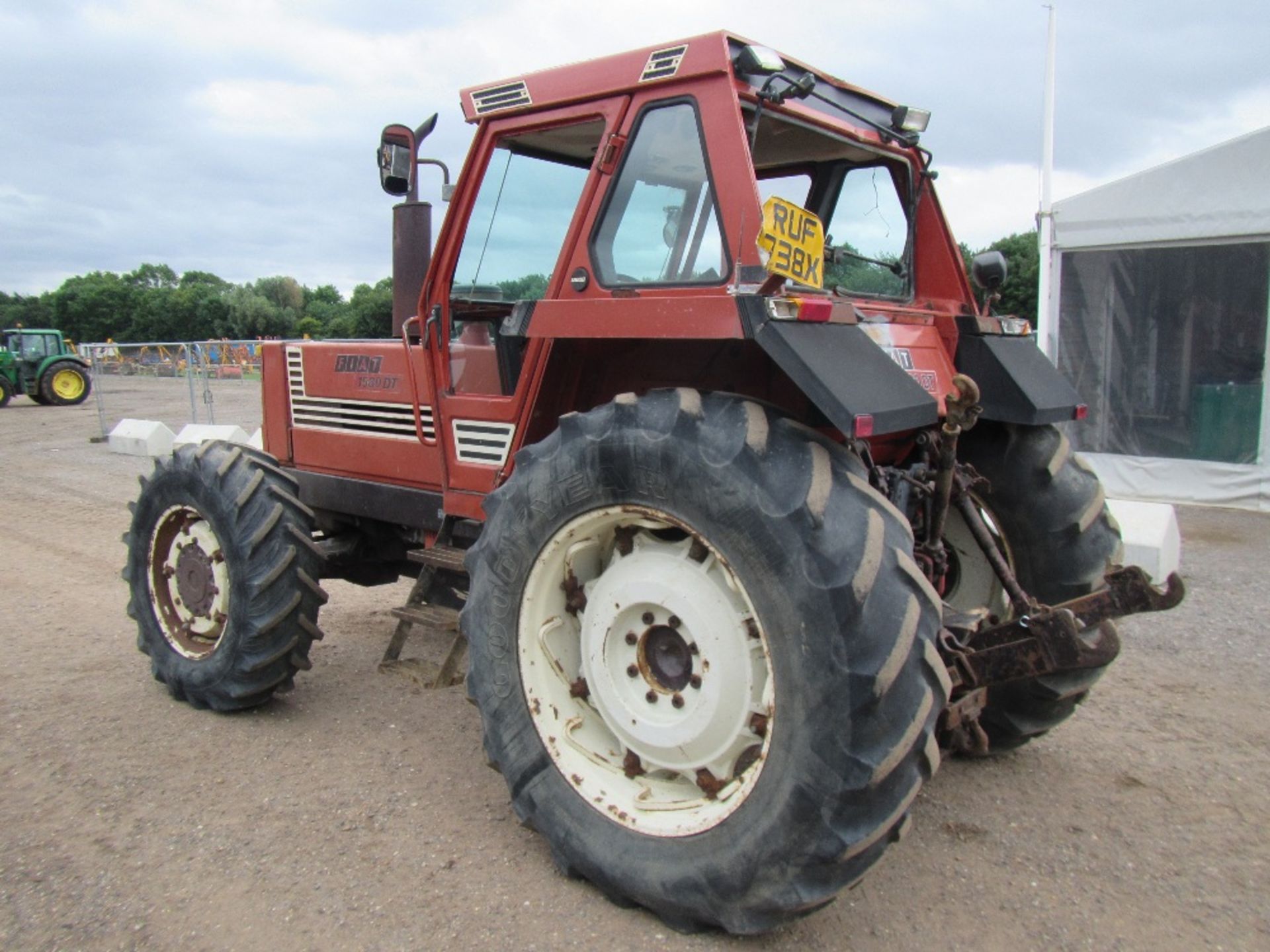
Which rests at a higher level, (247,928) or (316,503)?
(316,503)

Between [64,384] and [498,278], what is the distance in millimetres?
25876

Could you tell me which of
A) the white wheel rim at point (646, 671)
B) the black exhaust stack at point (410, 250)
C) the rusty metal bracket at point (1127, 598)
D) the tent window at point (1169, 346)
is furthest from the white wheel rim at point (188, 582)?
the tent window at point (1169, 346)

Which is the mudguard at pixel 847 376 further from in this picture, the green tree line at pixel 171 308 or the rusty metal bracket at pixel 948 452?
the green tree line at pixel 171 308

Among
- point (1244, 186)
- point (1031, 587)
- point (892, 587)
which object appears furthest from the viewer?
point (1244, 186)

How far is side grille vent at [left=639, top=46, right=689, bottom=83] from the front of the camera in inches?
120

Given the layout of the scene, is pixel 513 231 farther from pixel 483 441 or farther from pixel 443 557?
pixel 443 557

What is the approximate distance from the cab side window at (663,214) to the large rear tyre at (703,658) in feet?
1.80

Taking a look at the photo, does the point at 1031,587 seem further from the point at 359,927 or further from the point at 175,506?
the point at 175,506

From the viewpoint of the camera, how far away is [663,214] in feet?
10.5

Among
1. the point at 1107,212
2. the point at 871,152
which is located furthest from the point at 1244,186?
the point at 871,152

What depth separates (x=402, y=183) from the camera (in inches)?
160

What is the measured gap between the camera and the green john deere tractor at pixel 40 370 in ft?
81.1

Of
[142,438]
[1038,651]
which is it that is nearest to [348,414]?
[1038,651]

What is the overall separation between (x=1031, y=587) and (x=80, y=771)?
3.69 meters
